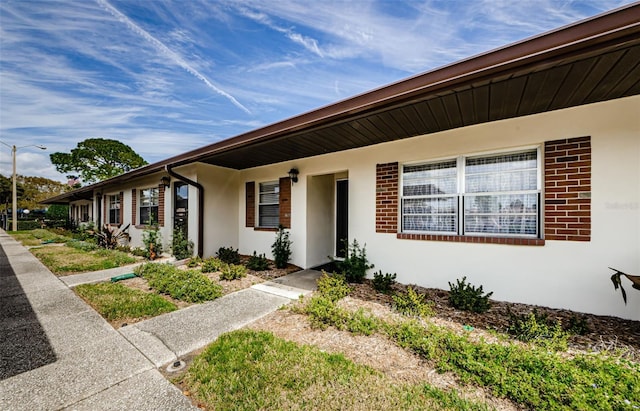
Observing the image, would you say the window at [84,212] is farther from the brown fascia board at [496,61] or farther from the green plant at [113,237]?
the brown fascia board at [496,61]

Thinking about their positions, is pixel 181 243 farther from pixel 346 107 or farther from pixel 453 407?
pixel 453 407

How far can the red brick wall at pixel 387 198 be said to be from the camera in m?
4.98

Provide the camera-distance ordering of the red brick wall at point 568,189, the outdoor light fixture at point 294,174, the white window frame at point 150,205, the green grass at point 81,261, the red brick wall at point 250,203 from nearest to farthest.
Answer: the red brick wall at point 568,189 → the green grass at point 81,261 → the outdoor light fixture at point 294,174 → the red brick wall at point 250,203 → the white window frame at point 150,205

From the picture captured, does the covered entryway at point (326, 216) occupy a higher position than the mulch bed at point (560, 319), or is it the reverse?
the covered entryway at point (326, 216)

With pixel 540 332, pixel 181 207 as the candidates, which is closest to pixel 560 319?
pixel 540 332

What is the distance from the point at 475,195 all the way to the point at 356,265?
2544 mm

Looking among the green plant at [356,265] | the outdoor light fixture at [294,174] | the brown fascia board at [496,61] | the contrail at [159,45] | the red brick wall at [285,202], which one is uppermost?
the contrail at [159,45]

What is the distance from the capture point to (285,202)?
678 centimetres

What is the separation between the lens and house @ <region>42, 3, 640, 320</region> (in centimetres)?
258

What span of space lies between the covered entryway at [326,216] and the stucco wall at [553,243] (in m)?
1.73

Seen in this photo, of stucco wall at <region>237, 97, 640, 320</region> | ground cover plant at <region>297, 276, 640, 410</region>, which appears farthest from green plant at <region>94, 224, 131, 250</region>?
ground cover plant at <region>297, 276, 640, 410</region>

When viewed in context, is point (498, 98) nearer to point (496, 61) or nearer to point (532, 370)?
point (496, 61)

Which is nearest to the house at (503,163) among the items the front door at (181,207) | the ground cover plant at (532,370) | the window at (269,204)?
the window at (269,204)

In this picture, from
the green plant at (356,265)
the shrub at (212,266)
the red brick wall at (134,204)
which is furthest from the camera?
the red brick wall at (134,204)
